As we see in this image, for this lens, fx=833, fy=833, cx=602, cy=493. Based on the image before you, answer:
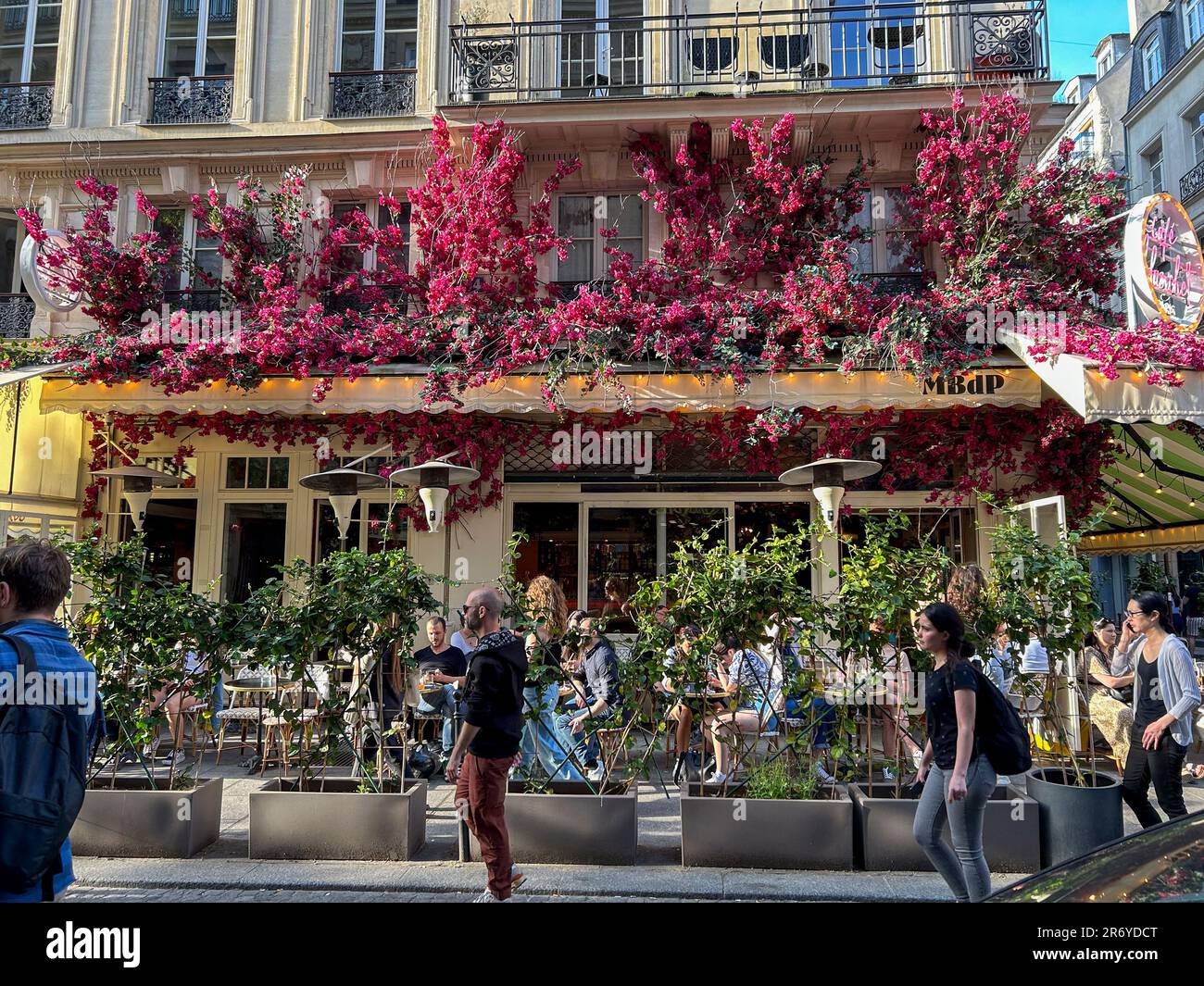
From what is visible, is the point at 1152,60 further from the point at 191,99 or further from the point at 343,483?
the point at 343,483

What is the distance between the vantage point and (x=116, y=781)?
5926mm

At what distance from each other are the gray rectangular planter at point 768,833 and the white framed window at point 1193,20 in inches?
1029

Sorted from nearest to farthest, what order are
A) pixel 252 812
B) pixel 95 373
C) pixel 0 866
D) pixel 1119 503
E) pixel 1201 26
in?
pixel 0 866 → pixel 252 812 → pixel 95 373 → pixel 1119 503 → pixel 1201 26

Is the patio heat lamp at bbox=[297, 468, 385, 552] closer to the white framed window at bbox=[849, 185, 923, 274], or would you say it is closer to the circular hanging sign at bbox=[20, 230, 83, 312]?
the circular hanging sign at bbox=[20, 230, 83, 312]

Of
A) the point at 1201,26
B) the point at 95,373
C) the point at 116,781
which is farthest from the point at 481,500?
the point at 1201,26

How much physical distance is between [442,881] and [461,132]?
9.69 m

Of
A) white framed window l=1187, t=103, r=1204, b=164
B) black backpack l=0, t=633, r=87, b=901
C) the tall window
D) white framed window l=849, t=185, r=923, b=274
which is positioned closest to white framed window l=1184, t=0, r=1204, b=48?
white framed window l=1187, t=103, r=1204, b=164

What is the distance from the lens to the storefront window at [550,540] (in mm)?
11570

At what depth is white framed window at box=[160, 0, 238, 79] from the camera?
1270cm

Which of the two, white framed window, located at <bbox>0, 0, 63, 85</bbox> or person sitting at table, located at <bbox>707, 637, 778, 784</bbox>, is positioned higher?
white framed window, located at <bbox>0, 0, 63, 85</bbox>

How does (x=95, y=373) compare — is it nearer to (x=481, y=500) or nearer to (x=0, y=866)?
(x=481, y=500)

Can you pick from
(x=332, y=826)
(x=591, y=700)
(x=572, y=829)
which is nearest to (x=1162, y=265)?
(x=591, y=700)

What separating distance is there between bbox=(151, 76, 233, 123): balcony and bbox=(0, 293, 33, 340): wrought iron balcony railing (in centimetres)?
332
